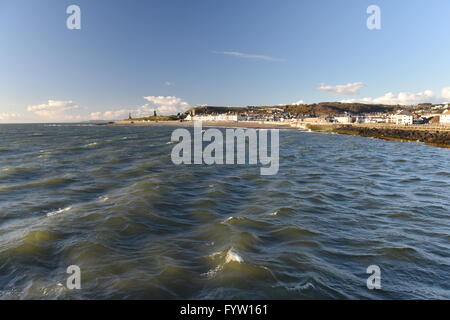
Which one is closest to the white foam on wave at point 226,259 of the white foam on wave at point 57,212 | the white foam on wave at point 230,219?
the white foam on wave at point 230,219

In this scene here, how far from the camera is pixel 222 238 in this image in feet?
43.0

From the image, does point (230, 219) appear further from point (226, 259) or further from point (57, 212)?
point (57, 212)

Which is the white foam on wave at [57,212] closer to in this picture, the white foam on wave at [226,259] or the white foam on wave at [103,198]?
the white foam on wave at [103,198]

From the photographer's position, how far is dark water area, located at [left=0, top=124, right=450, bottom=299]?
9.28 metres

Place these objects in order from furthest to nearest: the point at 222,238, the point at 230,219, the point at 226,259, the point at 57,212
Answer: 1. the point at 57,212
2. the point at 230,219
3. the point at 222,238
4. the point at 226,259

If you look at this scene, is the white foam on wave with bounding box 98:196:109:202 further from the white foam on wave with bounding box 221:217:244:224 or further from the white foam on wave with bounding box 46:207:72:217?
the white foam on wave with bounding box 221:217:244:224

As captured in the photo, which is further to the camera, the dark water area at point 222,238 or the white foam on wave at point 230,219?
the white foam on wave at point 230,219

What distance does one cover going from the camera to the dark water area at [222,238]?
9.28 m

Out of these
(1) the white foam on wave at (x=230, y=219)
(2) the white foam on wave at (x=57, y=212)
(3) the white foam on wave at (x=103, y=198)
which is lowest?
(1) the white foam on wave at (x=230, y=219)

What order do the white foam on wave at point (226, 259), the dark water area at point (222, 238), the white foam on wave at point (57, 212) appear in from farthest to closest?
→ the white foam on wave at point (57, 212) < the white foam on wave at point (226, 259) < the dark water area at point (222, 238)

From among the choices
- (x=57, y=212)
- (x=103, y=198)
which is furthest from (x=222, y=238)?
(x=103, y=198)
